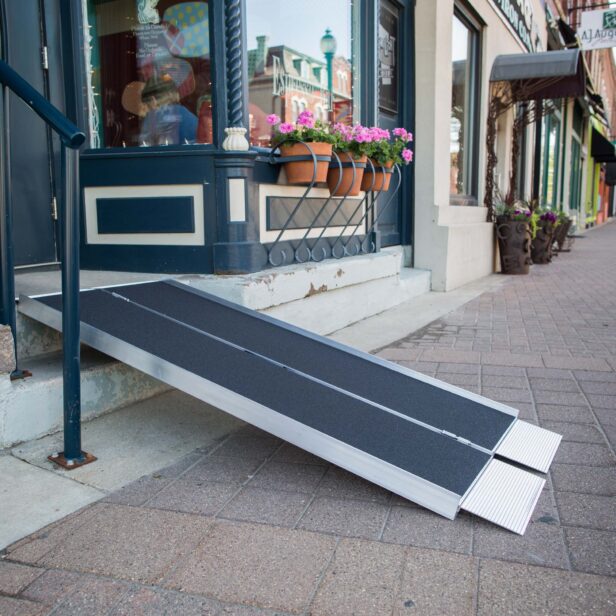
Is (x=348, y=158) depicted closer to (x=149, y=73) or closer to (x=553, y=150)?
(x=149, y=73)

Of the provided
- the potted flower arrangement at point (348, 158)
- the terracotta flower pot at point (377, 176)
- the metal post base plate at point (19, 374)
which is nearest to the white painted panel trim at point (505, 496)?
the metal post base plate at point (19, 374)

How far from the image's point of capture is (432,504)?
2.21 meters

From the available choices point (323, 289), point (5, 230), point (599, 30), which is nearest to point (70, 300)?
point (5, 230)

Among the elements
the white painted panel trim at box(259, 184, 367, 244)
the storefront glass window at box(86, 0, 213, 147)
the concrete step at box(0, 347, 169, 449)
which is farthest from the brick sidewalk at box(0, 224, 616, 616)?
the storefront glass window at box(86, 0, 213, 147)

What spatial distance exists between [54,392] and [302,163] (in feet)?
8.37

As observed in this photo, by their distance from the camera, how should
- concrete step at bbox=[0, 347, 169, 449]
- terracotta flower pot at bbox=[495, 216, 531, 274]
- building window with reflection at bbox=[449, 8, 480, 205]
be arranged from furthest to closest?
1. terracotta flower pot at bbox=[495, 216, 531, 274]
2. building window with reflection at bbox=[449, 8, 480, 205]
3. concrete step at bbox=[0, 347, 169, 449]

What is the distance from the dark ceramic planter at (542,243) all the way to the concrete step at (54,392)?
9.37m

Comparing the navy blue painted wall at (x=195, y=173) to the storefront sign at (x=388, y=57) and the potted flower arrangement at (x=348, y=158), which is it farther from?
A: the storefront sign at (x=388, y=57)

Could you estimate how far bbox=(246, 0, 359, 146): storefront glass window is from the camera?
500 cm

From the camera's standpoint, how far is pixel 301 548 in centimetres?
204

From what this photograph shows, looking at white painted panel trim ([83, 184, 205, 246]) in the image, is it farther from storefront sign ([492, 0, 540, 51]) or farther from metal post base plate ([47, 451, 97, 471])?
storefront sign ([492, 0, 540, 51])

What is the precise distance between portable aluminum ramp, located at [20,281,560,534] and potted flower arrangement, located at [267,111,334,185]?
1494 mm

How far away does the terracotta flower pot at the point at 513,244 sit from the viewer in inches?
380

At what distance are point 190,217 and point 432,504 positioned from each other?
2772 mm
